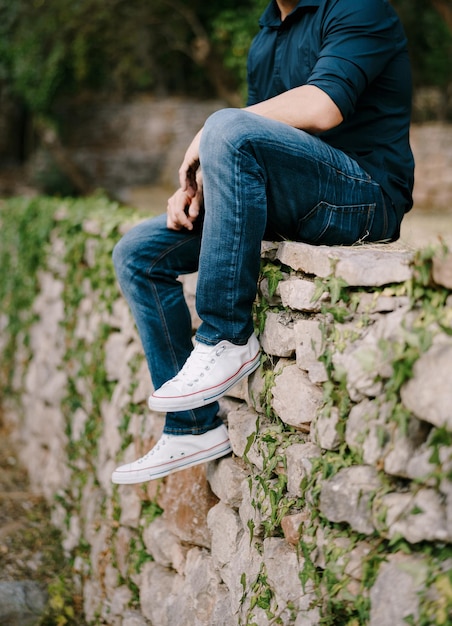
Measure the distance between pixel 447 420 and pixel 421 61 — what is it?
11701mm

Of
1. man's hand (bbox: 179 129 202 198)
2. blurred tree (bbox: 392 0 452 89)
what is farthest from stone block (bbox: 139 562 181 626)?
blurred tree (bbox: 392 0 452 89)

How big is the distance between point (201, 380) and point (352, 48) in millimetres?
1070

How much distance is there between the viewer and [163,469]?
2.30 metres

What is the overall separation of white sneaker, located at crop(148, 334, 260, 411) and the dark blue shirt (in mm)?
744

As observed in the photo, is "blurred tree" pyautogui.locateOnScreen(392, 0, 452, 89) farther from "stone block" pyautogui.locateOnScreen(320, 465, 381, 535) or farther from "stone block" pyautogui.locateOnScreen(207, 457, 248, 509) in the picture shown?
"stone block" pyautogui.locateOnScreen(320, 465, 381, 535)

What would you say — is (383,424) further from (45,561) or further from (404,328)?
(45,561)

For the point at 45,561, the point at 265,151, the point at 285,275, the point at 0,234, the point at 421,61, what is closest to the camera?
the point at 265,151

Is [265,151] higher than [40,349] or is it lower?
higher

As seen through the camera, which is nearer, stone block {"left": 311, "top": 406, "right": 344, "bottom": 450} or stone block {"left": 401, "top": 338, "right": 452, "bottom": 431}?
stone block {"left": 401, "top": 338, "right": 452, "bottom": 431}

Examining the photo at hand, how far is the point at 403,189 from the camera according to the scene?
2.35 meters

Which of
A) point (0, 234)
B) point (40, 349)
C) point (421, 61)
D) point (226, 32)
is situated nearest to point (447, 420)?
point (40, 349)

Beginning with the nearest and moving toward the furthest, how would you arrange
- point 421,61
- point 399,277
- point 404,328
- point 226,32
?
1. point 404,328
2. point 399,277
3. point 226,32
4. point 421,61

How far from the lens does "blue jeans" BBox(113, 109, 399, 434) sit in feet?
6.44

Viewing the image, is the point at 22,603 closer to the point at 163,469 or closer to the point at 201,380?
the point at 163,469
